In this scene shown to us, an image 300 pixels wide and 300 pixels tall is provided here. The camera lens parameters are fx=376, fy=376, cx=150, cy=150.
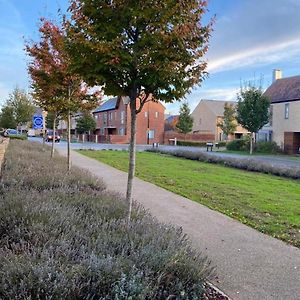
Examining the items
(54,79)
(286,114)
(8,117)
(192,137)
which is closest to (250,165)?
(54,79)

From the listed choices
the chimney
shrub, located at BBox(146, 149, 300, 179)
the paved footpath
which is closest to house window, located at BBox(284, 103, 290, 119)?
the chimney

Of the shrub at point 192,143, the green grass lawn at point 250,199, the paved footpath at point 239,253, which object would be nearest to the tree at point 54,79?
the green grass lawn at point 250,199


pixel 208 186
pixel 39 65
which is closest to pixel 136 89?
pixel 208 186

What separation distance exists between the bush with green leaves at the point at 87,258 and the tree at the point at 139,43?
137 centimetres

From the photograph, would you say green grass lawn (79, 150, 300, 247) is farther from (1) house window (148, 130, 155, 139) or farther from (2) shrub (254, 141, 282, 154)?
(1) house window (148, 130, 155, 139)

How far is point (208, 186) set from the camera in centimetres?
1237

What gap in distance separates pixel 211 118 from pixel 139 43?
68197mm

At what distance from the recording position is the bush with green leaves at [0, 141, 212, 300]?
121 inches

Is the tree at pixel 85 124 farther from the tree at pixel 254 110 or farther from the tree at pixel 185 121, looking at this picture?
the tree at pixel 254 110

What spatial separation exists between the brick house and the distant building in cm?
2483

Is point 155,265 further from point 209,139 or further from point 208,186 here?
point 209,139

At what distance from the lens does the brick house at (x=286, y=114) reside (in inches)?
1538

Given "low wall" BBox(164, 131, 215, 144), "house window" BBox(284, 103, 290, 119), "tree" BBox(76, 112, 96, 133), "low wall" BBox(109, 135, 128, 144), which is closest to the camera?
"house window" BBox(284, 103, 290, 119)

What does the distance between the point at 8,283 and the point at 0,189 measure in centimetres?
406
